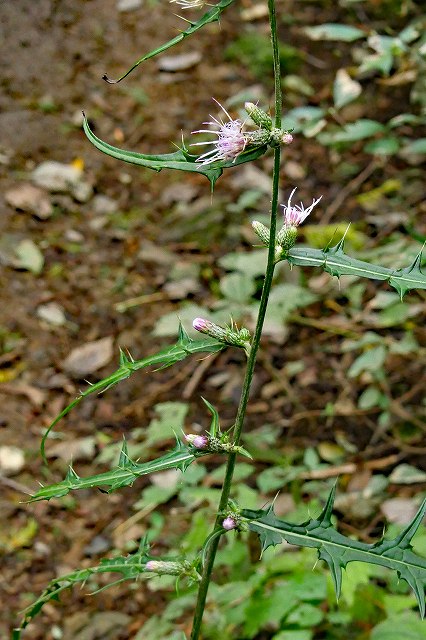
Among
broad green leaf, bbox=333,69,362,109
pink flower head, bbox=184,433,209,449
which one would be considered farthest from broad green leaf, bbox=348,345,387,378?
pink flower head, bbox=184,433,209,449

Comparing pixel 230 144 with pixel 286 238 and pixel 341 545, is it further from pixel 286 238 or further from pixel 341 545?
pixel 341 545

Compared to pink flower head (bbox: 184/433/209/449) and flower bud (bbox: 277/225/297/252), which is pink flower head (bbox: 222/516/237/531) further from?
flower bud (bbox: 277/225/297/252)

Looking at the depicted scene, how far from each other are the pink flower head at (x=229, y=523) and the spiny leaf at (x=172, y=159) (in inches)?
23.9

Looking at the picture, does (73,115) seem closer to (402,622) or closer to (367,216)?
(367,216)

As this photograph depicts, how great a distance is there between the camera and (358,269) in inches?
51.0

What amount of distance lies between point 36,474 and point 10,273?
1089 mm

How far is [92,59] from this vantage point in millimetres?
4688

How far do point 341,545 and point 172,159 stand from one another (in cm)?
73

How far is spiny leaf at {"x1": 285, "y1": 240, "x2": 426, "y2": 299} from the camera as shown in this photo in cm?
126

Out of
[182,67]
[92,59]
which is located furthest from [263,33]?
[92,59]

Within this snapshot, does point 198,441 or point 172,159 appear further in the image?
point 198,441

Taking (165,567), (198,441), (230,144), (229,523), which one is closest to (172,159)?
(230,144)

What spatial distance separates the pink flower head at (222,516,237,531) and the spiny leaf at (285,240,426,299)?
1.58 feet

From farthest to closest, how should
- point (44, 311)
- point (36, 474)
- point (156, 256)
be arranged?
1. point (156, 256)
2. point (44, 311)
3. point (36, 474)
